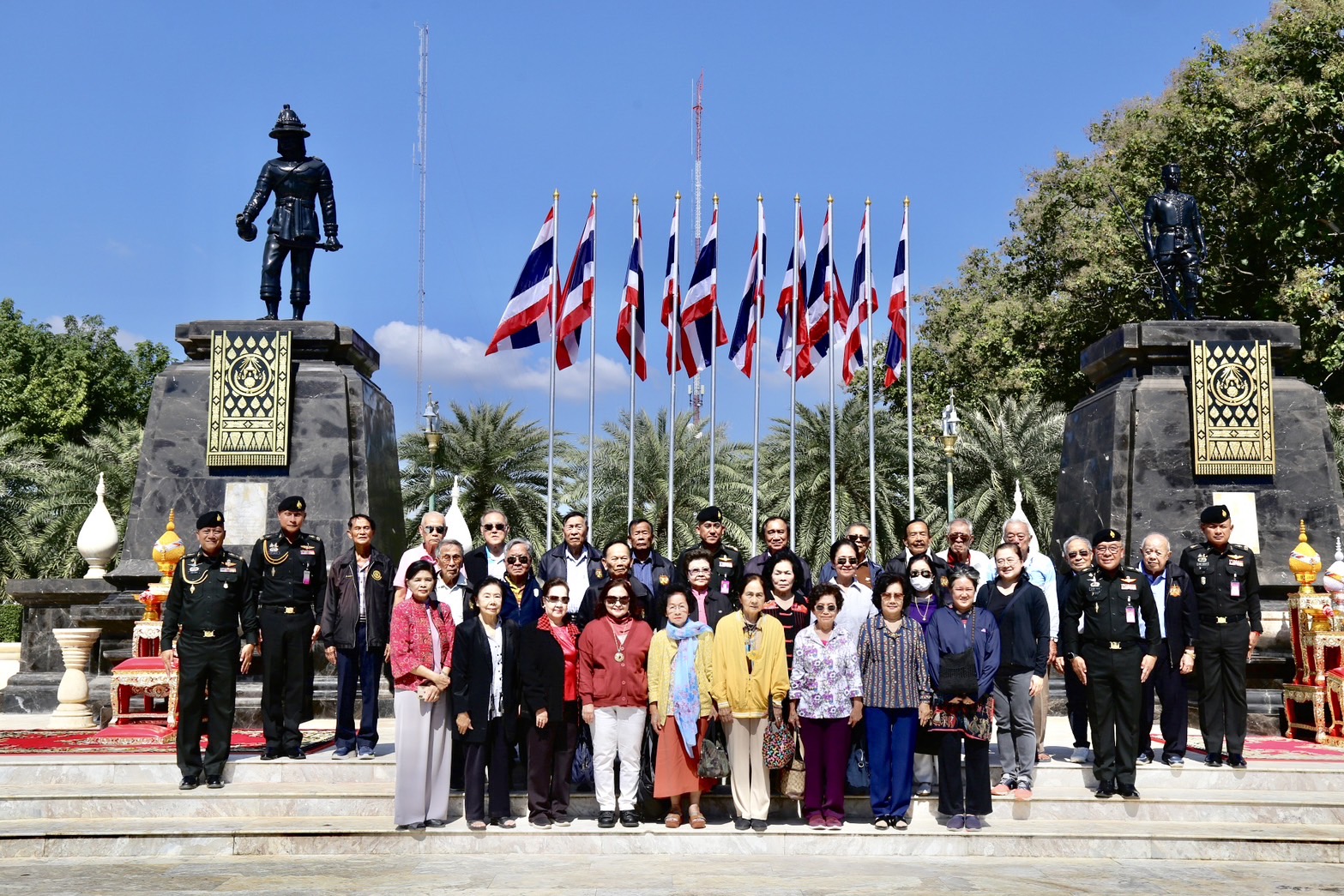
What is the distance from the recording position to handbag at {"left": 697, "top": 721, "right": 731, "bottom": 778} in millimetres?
6992

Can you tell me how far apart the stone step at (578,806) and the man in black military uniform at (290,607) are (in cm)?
83

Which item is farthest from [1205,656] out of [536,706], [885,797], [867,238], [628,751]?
[867,238]

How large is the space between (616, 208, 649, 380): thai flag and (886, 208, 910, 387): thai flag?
9.98ft

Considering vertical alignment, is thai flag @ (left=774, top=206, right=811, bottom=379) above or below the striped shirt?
above

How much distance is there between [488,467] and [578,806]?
14944 millimetres

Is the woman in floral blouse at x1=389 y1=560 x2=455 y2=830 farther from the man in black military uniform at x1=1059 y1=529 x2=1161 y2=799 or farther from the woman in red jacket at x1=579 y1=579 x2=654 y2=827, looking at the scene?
the man in black military uniform at x1=1059 y1=529 x2=1161 y2=799

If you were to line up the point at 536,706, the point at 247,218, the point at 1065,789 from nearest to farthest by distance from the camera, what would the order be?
the point at 536,706, the point at 1065,789, the point at 247,218

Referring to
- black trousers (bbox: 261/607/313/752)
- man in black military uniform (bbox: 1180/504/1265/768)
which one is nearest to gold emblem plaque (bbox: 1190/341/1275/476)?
man in black military uniform (bbox: 1180/504/1265/768)

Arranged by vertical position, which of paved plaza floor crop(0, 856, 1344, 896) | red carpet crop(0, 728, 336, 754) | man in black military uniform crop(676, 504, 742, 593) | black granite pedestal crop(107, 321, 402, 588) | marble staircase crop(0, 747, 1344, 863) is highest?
black granite pedestal crop(107, 321, 402, 588)

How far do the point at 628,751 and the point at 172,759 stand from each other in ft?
10.2

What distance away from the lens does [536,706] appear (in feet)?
23.0

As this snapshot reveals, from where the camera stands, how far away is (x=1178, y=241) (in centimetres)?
1189

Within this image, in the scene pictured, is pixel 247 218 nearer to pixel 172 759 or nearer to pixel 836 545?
pixel 172 759

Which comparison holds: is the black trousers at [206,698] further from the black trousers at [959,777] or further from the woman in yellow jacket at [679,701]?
the black trousers at [959,777]
